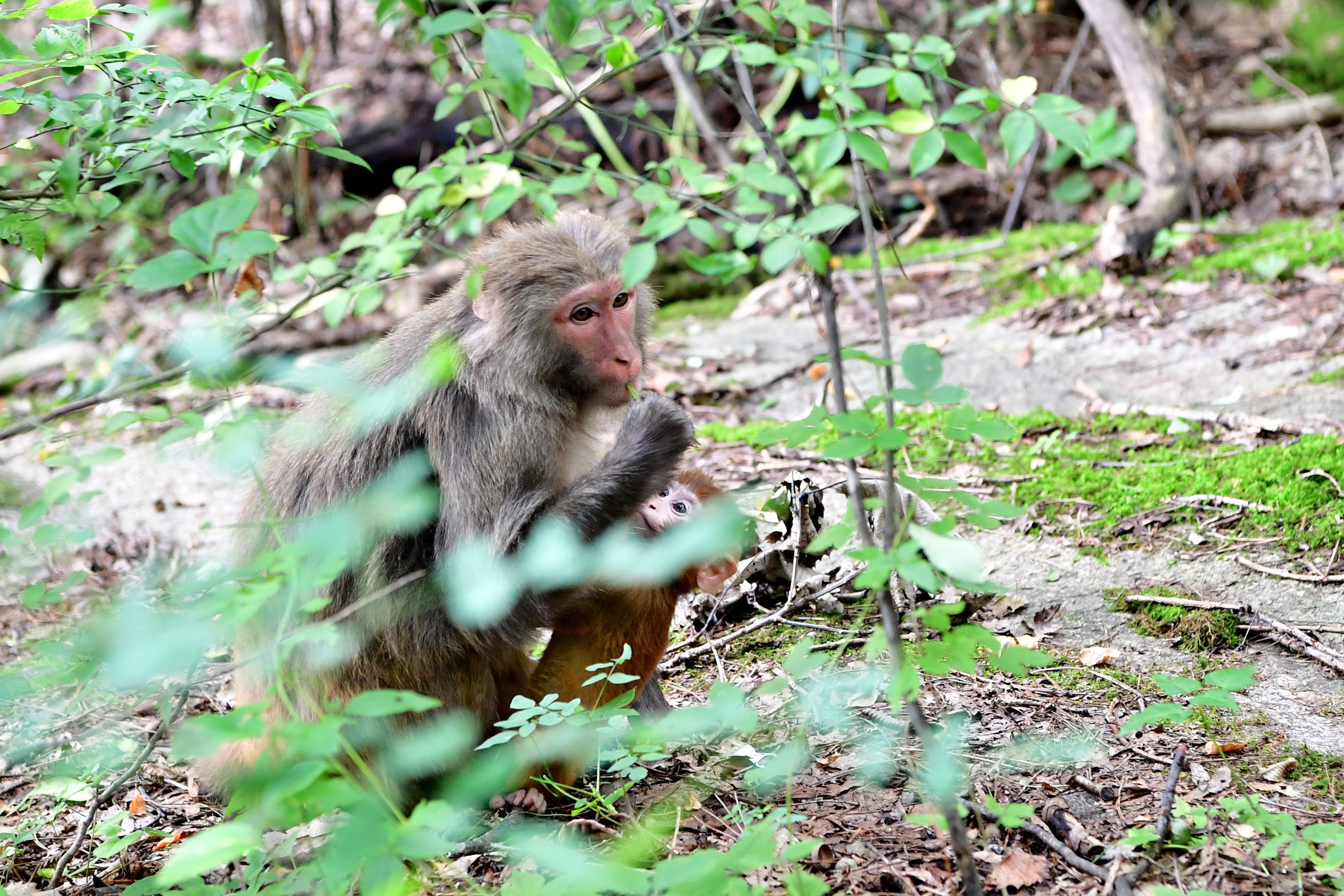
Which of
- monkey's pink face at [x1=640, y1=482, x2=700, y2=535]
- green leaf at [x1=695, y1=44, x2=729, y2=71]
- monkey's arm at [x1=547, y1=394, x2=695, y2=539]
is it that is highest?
green leaf at [x1=695, y1=44, x2=729, y2=71]

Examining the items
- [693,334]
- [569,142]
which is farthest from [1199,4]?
[569,142]

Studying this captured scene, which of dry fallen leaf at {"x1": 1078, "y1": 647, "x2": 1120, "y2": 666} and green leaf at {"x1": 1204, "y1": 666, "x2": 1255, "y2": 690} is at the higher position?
green leaf at {"x1": 1204, "y1": 666, "x2": 1255, "y2": 690}

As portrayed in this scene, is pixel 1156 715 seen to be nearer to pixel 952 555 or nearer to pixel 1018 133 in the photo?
pixel 952 555

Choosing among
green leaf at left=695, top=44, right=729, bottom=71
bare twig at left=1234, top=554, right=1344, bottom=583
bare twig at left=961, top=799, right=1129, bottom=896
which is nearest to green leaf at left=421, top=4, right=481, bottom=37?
green leaf at left=695, top=44, right=729, bottom=71

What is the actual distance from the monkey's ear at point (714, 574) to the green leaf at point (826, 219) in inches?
65.7

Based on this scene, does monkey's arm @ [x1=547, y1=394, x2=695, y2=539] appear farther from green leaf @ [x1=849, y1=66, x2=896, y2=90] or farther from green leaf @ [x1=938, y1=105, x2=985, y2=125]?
green leaf @ [x1=938, y1=105, x2=985, y2=125]

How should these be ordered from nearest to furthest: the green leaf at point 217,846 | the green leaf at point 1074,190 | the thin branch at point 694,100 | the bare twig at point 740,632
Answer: the green leaf at point 217,846 < the bare twig at point 740,632 < the thin branch at point 694,100 < the green leaf at point 1074,190

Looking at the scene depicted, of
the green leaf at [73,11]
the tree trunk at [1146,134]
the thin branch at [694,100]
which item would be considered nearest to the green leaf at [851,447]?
the green leaf at [73,11]

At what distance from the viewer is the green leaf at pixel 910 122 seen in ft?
8.63

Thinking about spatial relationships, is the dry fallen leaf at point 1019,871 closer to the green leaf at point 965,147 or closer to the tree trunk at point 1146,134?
the green leaf at point 965,147

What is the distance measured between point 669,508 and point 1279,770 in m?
2.03

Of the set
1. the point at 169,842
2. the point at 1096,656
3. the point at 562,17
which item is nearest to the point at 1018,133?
the point at 562,17

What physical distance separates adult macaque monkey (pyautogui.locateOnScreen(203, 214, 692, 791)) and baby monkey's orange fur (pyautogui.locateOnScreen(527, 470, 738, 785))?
8 centimetres

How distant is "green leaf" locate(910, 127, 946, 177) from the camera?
2564mm
